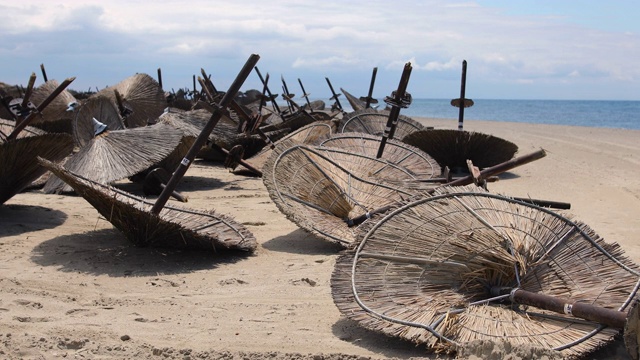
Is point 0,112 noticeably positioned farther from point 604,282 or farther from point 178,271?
point 604,282

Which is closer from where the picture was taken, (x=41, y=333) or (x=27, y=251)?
(x=41, y=333)

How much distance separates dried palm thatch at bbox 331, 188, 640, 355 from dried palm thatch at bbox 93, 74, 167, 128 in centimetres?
885

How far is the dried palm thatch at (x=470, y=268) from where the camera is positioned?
3.12 metres

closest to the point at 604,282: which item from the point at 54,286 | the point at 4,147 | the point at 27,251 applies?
the point at 54,286

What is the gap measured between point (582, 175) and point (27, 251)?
25.2ft

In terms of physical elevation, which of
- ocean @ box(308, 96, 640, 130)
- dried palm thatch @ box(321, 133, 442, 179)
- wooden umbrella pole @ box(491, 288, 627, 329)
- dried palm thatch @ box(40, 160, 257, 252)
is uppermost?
dried palm thatch @ box(321, 133, 442, 179)

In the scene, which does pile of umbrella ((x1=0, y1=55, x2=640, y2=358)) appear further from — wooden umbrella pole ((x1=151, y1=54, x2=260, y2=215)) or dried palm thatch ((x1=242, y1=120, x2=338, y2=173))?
dried palm thatch ((x1=242, y1=120, x2=338, y2=173))

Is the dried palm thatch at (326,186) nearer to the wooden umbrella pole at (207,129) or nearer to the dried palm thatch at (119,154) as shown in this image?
the wooden umbrella pole at (207,129)

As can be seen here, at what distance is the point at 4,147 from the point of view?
5.18m

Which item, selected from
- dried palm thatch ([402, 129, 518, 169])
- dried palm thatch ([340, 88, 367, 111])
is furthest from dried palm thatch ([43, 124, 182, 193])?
dried palm thatch ([340, 88, 367, 111])

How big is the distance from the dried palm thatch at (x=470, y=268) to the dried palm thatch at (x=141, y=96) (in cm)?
885

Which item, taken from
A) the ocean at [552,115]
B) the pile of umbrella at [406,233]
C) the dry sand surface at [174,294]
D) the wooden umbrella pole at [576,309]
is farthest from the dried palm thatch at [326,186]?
the ocean at [552,115]

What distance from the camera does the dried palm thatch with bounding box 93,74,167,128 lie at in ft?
38.8

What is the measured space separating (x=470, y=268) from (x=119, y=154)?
13.9 feet
